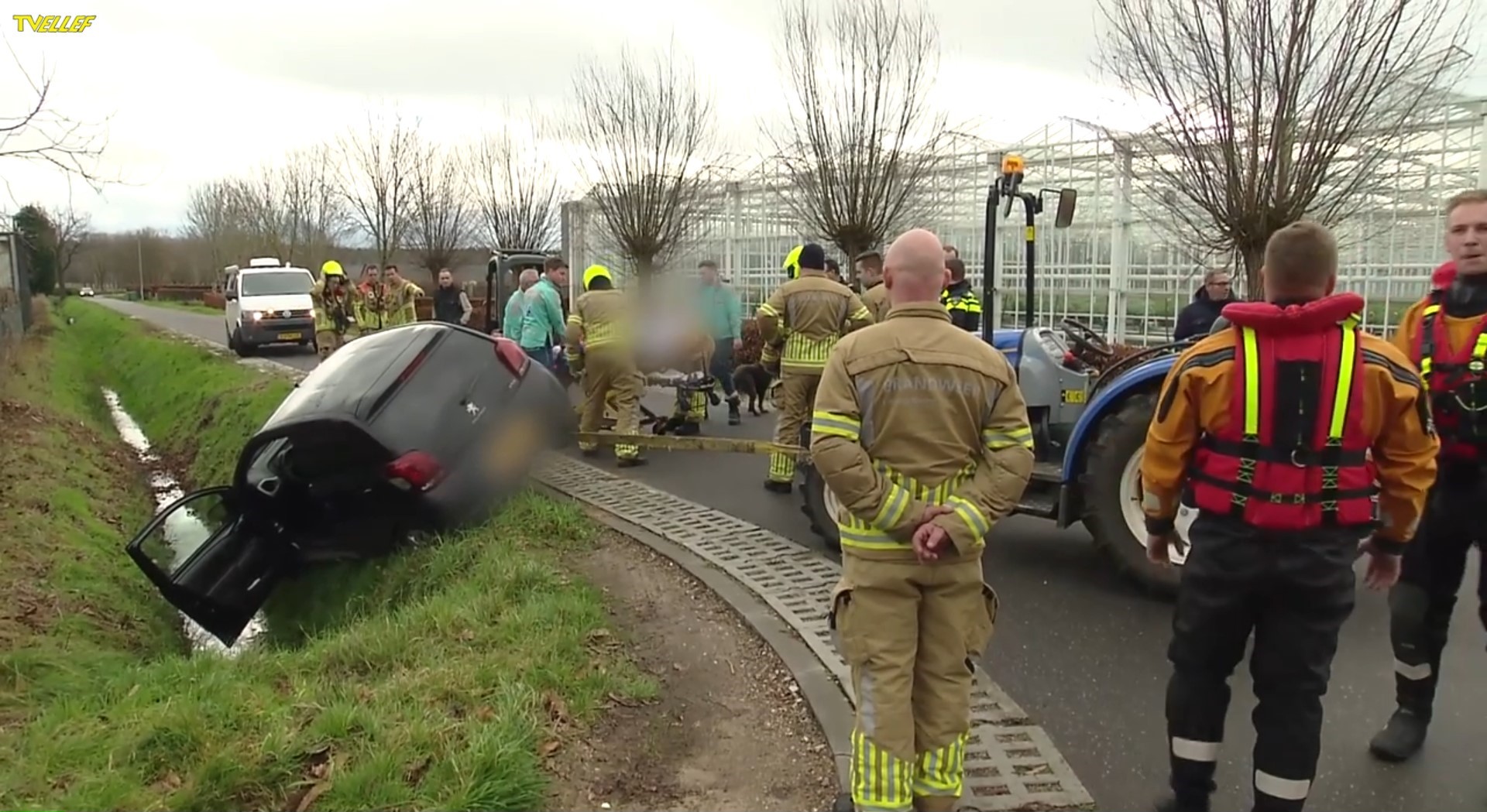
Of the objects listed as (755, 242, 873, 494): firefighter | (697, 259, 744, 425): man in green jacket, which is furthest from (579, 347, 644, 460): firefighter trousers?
(697, 259, 744, 425): man in green jacket

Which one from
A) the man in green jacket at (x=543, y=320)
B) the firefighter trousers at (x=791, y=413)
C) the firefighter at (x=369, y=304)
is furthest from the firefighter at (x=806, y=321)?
the firefighter at (x=369, y=304)

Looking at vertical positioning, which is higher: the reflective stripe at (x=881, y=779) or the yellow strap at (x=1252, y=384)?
the yellow strap at (x=1252, y=384)

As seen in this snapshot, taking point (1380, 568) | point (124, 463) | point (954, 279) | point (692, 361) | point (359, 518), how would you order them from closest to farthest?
1. point (1380, 568)
2. point (359, 518)
3. point (954, 279)
4. point (692, 361)
5. point (124, 463)

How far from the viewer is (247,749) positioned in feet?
11.0

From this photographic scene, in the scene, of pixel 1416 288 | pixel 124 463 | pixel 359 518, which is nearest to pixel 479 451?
pixel 359 518

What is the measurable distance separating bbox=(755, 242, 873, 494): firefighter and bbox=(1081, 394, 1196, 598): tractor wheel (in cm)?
238

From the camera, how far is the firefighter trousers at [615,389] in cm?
878

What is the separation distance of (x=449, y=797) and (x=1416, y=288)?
1170 centimetres

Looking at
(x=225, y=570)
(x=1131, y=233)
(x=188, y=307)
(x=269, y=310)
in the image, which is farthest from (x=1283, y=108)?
(x=188, y=307)

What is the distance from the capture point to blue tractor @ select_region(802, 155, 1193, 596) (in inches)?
199

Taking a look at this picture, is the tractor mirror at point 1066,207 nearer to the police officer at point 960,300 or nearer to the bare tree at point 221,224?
the police officer at point 960,300

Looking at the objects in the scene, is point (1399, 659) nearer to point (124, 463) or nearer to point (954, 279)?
point (954, 279)

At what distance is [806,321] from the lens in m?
7.12

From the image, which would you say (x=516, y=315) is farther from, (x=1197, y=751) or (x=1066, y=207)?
(x=1197, y=751)
